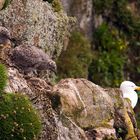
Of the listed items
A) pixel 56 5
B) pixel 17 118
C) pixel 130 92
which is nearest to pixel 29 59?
pixel 17 118

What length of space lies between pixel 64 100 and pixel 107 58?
15969mm

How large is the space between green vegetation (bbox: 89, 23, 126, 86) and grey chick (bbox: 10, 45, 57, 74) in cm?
1346

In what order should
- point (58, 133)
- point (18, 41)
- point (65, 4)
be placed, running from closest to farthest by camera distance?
point (58, 133), point (18, 41), point (65, 4)

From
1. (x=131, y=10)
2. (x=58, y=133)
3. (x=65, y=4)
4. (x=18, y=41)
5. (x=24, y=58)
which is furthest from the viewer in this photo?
(x=131, y=10)

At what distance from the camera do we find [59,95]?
15.7m

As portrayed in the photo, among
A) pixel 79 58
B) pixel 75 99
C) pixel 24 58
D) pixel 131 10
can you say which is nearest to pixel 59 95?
pixel 75 99

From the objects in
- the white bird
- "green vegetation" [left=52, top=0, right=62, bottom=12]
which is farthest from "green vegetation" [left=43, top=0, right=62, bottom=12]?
the white bird

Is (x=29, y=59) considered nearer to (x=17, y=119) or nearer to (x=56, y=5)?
(x=17, y=119)

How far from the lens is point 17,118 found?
14688mm

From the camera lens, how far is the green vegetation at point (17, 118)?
14523 mm

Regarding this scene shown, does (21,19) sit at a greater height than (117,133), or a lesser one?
greater

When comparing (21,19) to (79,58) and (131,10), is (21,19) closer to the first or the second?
(79,58)

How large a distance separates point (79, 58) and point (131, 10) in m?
5.81

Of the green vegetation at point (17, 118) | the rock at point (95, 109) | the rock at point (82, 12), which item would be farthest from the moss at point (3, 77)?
the rock at point (82, 12)
